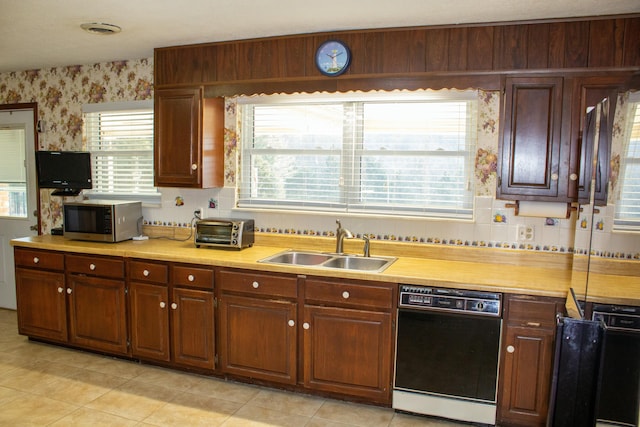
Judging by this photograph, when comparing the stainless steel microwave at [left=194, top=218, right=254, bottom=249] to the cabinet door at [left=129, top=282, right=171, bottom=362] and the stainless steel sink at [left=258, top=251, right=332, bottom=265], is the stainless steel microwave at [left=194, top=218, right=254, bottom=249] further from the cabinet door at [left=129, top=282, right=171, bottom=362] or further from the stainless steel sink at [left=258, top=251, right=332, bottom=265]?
the cabinet door at [left=129, top=282, right=171, bottom=362]

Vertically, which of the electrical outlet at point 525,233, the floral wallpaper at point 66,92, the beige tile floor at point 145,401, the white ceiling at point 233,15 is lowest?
the beige tile floor at point 145,401

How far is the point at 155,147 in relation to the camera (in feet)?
12.9

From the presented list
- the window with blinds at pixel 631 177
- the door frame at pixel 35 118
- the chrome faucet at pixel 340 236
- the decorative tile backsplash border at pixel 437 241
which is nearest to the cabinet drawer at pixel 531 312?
the decorative tile backsplash border at pixel 437 241

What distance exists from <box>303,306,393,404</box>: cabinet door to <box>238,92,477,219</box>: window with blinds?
958 mm

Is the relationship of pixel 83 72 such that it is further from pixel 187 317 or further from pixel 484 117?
pixel 484 117

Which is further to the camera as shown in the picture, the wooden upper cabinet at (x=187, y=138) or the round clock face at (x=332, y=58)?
the wooden upper cabinet at (x=187, y=138)

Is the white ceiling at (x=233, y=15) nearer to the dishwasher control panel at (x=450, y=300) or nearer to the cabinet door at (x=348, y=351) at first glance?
the dishwasher control panel at (x=450, y=300)

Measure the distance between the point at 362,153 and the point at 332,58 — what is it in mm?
750

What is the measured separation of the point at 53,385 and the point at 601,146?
359 cm

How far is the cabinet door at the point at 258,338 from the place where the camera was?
323cm

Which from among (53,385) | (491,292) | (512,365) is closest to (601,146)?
(491,292)

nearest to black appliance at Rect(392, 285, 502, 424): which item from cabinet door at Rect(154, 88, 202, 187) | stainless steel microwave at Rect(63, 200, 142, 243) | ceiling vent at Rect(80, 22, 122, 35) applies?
cabinet door at Rect(154, 88, 202, 187)

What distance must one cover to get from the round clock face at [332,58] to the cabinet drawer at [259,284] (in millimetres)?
1416

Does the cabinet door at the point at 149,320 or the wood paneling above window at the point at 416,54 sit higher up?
the wood paneling above window at the point at 416,54
